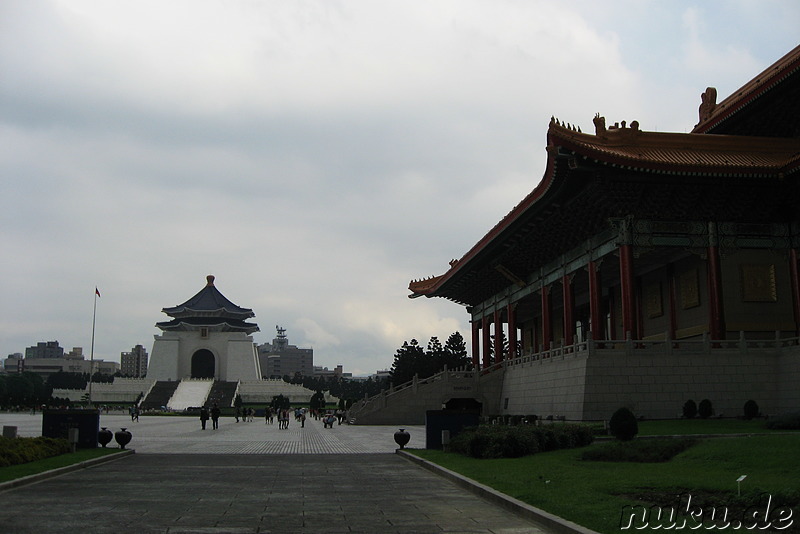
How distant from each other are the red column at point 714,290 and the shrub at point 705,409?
139 inches

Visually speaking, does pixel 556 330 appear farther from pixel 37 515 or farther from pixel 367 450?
pixel 37 515

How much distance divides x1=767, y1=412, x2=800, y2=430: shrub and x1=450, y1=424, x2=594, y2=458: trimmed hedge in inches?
192

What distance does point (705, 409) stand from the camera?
24.3 meters

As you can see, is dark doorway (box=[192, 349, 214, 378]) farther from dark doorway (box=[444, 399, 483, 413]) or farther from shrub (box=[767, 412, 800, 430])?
shrub (box=[767, 412, 800, 430])

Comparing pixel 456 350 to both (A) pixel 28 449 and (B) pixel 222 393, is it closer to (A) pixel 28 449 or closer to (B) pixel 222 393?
(B) pixel 222 393

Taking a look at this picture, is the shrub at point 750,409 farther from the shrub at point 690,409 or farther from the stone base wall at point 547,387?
the stone base wall at point 547,387

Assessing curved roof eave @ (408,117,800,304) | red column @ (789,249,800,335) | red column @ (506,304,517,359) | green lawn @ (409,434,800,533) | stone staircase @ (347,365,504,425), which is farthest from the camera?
red column @ (506,304,517,359)

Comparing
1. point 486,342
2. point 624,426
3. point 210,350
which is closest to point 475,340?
point 486,342

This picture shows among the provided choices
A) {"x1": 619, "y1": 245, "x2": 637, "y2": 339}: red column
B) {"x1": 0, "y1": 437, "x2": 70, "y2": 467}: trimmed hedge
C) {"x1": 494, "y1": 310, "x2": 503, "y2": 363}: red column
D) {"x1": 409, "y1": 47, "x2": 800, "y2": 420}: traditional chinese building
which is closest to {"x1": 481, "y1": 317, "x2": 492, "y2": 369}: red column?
{"x1": 494, "y1": 310, "x2": 503, "y2": 363}: red column

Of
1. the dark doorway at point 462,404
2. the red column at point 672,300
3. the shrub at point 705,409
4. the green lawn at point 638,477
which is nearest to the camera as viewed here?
the green lawn at point 638,477

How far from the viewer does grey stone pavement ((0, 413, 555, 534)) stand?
9297mm

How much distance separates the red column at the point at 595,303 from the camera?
2880 centimetres

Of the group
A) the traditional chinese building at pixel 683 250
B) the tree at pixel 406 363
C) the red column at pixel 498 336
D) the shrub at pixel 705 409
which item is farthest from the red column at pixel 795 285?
the tree at pixel 406 363

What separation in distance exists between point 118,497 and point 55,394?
9157 centimetres
